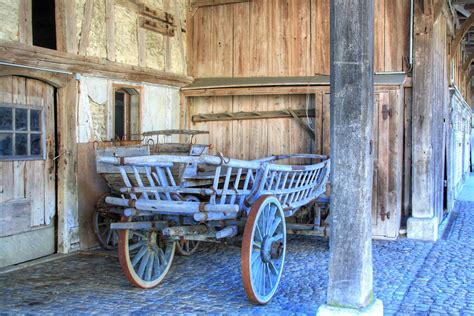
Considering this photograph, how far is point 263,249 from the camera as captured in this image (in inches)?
197

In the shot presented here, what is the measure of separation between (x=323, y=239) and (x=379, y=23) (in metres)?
3.78

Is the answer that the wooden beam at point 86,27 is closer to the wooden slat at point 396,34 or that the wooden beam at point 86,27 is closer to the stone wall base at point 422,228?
the wooden slat at point 396,34

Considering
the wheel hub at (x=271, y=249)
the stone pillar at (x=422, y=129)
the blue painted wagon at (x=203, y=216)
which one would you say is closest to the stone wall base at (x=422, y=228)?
the stone pillar at (x=422, y=129)

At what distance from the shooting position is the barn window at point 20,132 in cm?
632

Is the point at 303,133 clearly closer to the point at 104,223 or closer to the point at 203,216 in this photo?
the point at 104,223

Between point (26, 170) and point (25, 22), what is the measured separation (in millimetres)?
1906

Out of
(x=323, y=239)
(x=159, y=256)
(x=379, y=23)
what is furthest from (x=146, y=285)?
(x=379, y=23)

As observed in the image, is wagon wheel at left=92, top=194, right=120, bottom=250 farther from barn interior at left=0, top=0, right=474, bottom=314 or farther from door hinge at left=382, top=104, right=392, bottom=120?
door hinge at left=382, top=104, right=392, bottom=120

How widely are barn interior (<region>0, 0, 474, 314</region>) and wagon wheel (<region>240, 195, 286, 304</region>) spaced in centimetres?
146

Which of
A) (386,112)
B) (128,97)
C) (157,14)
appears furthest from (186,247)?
(157,14)

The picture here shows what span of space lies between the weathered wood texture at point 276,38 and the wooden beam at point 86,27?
2.76m

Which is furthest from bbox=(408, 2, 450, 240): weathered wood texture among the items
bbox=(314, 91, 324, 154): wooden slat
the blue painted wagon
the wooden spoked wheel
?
A: the wooden spoked wheel

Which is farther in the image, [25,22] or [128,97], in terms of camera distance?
[128,97]

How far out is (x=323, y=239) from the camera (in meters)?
8.36
